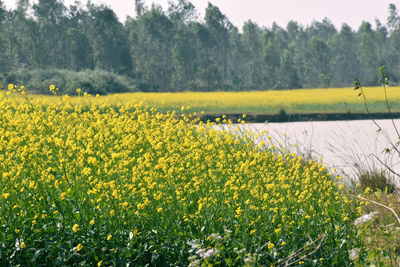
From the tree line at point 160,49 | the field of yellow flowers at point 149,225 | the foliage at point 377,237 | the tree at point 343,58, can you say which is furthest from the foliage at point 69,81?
the tree at point 343,58

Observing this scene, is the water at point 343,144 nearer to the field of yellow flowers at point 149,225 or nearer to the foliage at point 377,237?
the foliage at point 377,237

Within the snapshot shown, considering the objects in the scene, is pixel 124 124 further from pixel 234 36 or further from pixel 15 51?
pixel 234 36

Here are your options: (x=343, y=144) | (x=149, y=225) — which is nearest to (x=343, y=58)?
(x=343, y=144)

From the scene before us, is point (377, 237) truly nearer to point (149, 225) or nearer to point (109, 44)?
point (149, 225)

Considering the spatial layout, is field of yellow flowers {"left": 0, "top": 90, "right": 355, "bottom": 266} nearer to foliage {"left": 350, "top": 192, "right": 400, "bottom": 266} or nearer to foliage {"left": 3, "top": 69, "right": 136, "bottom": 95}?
foliage {"left": 350, "top": 192, "right": 400, "bottom": 266}

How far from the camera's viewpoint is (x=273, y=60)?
48531mm

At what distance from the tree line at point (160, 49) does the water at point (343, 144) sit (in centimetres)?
2051

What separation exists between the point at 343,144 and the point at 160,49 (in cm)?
3750

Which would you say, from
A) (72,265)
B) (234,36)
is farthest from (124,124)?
(234,36)

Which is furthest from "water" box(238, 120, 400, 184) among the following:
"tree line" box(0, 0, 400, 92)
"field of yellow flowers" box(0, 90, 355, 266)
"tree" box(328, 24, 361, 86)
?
"tree" box(328, 24, 361, 86)

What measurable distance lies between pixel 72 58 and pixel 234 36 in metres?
26.3

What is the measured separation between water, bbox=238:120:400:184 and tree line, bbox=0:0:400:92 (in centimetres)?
2051

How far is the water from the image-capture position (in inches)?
259

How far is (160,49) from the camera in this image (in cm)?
4456
